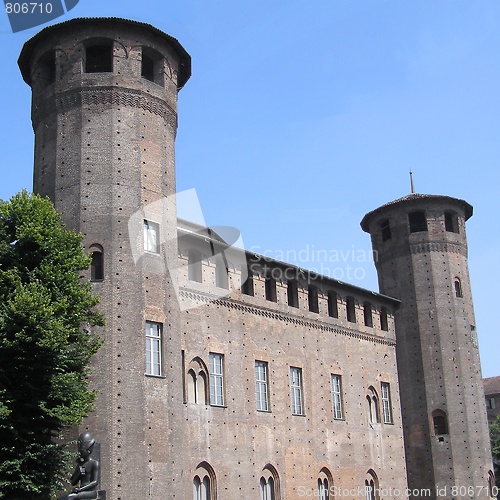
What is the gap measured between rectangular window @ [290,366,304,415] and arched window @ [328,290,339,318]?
331 cm

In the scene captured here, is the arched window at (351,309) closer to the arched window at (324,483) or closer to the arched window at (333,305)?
the arched window at (333,305)

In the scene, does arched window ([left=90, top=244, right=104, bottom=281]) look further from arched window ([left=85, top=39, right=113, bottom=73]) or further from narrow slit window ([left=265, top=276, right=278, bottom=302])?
narrow slit window ([left=265, top=276, right=278, bottom=302])

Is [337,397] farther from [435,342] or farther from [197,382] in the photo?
[197,382]

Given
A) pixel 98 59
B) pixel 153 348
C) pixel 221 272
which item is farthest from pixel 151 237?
pixel 98 59

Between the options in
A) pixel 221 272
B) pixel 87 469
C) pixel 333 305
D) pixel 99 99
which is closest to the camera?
pixel 87 469

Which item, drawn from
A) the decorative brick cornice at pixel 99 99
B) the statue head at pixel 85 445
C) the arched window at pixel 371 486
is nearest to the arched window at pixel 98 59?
the decorative brick cornice at pixel 99 99

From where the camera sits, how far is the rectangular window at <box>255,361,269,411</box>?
83.0 feet

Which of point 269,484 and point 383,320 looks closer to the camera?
point 269,484

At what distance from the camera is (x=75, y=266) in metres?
17.7

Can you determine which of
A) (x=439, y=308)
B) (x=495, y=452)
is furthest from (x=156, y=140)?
(x=495, y=452)

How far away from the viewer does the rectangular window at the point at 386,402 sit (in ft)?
101

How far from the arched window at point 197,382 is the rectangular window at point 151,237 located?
4.00 metres

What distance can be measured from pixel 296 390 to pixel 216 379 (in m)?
4.26

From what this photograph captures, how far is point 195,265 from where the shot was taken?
24.1 m
